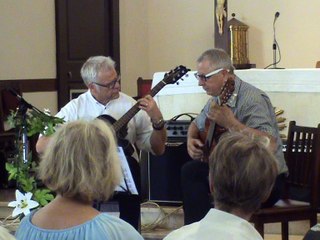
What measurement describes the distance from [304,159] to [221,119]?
52 cm

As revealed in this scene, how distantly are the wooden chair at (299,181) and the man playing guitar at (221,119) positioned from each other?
8 centimetres

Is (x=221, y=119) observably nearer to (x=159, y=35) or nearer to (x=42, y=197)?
(x=42, y=197)

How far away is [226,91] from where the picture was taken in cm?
374

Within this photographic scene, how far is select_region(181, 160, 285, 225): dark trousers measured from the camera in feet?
12.3

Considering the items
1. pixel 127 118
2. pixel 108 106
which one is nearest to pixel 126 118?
pixel 127 118

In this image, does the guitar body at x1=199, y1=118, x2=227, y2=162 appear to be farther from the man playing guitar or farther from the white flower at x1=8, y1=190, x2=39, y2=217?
the white flower at x1=8, y1=190, x2=39, y2=217

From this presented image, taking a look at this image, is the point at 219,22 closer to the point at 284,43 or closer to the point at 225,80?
the point at 284,43

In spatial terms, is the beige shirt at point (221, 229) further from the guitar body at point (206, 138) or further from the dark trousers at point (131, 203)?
the dark trousers at point (131, 203)

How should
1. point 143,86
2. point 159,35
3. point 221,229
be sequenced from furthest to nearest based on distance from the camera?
point 159,35 → point 143,86 → point 221,229

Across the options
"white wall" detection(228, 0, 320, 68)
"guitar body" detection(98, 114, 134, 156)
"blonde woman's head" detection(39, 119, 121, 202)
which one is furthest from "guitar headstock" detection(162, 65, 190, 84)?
"white wall" detection(228, 0, 320, 68)

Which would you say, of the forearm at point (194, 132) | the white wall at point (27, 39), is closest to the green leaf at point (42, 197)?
the forearm at point (194, 132)

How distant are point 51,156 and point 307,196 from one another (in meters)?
2.08

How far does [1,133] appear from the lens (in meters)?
5.95

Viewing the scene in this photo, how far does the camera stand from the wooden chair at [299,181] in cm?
360
